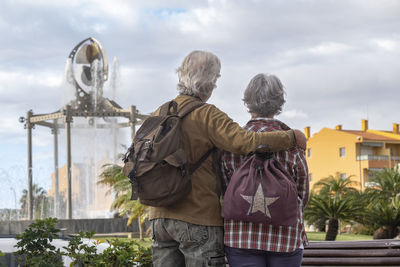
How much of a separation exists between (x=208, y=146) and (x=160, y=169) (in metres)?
0.28

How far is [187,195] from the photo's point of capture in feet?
10.4

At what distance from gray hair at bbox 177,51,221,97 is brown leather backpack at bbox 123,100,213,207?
0.22 meters

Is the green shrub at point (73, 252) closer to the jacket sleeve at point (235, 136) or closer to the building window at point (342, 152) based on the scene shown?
the jacket sleeve at point (235, 136)

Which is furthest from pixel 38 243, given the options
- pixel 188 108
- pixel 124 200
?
pixel 124 200

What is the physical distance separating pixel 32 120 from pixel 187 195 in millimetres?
30078

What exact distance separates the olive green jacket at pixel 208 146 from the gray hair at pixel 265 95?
20 centimetres

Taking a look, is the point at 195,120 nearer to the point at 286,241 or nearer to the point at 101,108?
the point at 286,241

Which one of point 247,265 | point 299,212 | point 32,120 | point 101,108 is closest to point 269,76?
point 299,212

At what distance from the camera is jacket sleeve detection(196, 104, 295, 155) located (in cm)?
314

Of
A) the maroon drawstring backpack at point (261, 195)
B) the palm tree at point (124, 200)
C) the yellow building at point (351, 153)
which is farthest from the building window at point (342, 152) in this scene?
the maroon drawstring backpack at point (261, 195)

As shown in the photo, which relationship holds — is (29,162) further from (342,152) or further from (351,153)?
(342,152)

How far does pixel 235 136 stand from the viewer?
→ 315 cm

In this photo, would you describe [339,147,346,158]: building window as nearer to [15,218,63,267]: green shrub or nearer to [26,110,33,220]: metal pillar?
[26,110,33,220]: metal pillar

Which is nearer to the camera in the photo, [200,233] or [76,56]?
[200,233]
